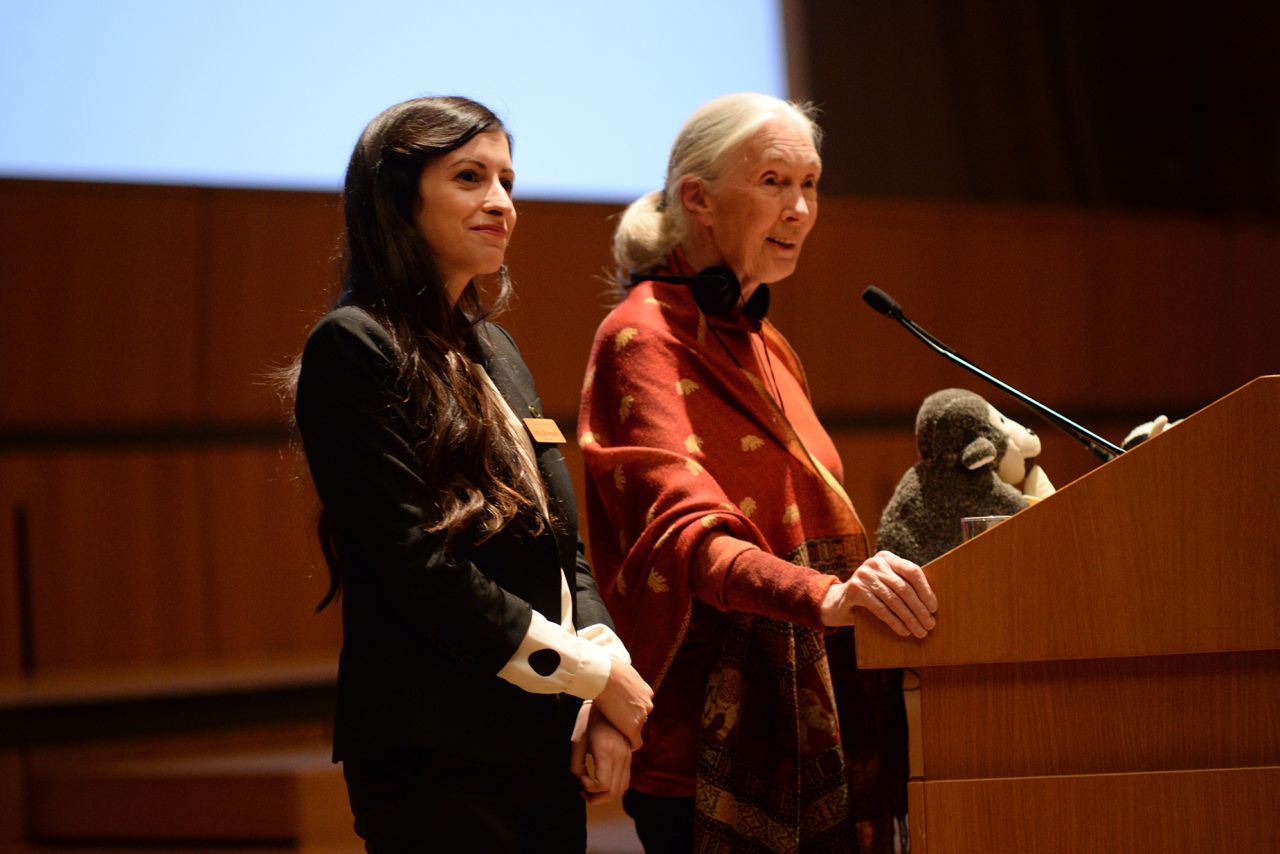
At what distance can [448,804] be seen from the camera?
121 centimetres

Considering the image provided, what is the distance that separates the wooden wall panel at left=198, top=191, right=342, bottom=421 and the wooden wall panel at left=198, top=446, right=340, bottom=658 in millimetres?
143

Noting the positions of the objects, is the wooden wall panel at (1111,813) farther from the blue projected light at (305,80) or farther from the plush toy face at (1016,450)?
the blue projected light at (305,80)

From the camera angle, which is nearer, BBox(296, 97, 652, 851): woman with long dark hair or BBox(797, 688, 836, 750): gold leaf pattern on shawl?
BBox(296, 97, 652, 851): woman with long dark hair

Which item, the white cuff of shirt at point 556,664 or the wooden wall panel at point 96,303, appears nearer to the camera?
the white cuff of shirt at point 556,664

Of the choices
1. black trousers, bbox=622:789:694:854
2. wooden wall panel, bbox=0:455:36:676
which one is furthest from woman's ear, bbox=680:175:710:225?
wooden wall panel, bbox=0:455:36:676

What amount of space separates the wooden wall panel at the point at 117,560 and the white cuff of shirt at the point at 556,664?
8.33 ft

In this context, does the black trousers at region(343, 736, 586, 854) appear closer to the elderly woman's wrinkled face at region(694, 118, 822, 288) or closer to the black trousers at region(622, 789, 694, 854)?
the black trousers at region(622, 789, 694, 854)

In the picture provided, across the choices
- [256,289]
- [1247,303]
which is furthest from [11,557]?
[1247,303]

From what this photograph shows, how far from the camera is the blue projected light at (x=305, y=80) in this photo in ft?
11.0

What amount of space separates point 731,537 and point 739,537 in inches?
1.1

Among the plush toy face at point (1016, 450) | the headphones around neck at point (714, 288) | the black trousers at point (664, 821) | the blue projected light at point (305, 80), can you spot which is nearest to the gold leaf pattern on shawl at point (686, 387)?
the headphones around neck at point (714, 288)

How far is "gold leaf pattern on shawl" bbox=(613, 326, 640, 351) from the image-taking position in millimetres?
1607

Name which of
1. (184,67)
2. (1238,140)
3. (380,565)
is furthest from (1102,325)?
(380,565)

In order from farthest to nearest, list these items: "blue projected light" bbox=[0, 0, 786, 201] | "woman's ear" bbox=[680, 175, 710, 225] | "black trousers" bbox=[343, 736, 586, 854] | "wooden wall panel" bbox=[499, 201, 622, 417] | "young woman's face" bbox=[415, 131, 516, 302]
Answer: "wooden wall panel" bbox=[499, 201, 622, 417], "blue projected light" bbox=[0, 0, 786, 201], "woman's ear" bbox=[680, 175, 710, 225], "young woman's face" bbox=[415, 131, 516, 302], "black trousers" bbox=[343, 736, 586, 854]
